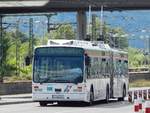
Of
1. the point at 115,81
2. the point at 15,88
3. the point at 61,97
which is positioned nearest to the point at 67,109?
the point at 61,97

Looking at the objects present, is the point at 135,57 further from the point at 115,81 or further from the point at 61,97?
the point at 61,97

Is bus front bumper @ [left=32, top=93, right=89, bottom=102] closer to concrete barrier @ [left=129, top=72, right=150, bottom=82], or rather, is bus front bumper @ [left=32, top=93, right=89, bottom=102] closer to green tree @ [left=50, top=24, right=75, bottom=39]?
concrete barrier @ [left=129, top=72, right=150, bottom=82]

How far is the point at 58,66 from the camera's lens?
104 feet

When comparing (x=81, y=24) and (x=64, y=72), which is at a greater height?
(x=81, y=24)

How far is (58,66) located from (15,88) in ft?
67.2

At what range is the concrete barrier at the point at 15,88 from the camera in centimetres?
5041

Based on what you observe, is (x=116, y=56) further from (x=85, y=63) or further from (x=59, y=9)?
(x=59, y=9)

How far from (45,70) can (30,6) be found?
29093 mm

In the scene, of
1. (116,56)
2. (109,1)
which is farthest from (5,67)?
(116,56)

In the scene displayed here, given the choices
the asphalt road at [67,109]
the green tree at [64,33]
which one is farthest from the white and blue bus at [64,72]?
the green tree at [64,33]

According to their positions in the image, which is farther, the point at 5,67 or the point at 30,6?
the point at 5,67

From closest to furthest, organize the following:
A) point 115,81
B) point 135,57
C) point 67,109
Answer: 1. point 67,109
2. point 115,81
3. point 135,57

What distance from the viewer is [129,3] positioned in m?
60.2

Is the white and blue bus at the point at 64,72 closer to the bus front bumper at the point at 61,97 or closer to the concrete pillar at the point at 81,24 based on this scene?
the bus front bumper at the point at 61,97
